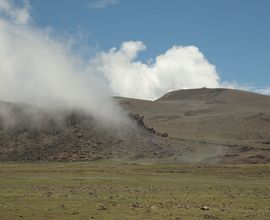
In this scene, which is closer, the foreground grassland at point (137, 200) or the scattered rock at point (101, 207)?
the foreground grassland at point (137, 200)

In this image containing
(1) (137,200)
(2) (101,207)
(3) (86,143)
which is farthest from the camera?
(3) (86,143)

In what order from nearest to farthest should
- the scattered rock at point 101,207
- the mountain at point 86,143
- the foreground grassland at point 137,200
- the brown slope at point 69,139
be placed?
1. the foreground grassland at point 137,200
2. the scattered rock at point 101,207
3. the mountain at point 86,143
4. the brown slope at point 69,139

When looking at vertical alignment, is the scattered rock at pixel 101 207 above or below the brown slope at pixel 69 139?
below

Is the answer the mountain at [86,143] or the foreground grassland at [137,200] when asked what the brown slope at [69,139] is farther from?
the foreground grassland at [137,200]

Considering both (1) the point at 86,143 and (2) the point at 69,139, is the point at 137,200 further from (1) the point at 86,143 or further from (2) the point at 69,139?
(2) the point at 69,139

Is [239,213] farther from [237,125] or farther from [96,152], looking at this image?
[237,125]

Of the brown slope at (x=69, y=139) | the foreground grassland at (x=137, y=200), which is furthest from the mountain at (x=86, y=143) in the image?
the foreground grassland at (x=137, y=200)

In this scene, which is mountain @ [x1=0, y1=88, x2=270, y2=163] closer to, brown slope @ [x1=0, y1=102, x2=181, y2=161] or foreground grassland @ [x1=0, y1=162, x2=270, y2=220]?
brown slope @ [x1=0, y1=102, x2=181, y2=161]

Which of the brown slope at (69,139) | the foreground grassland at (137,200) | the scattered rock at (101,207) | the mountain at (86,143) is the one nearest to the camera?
the foreground grassland at (137,200)

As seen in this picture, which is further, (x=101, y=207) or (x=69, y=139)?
(x=69, y=139)

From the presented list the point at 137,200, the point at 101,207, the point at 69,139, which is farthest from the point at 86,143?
the point at 101,207

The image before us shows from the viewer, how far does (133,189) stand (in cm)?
4184

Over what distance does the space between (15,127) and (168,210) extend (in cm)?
8560

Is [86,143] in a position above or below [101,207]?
above
